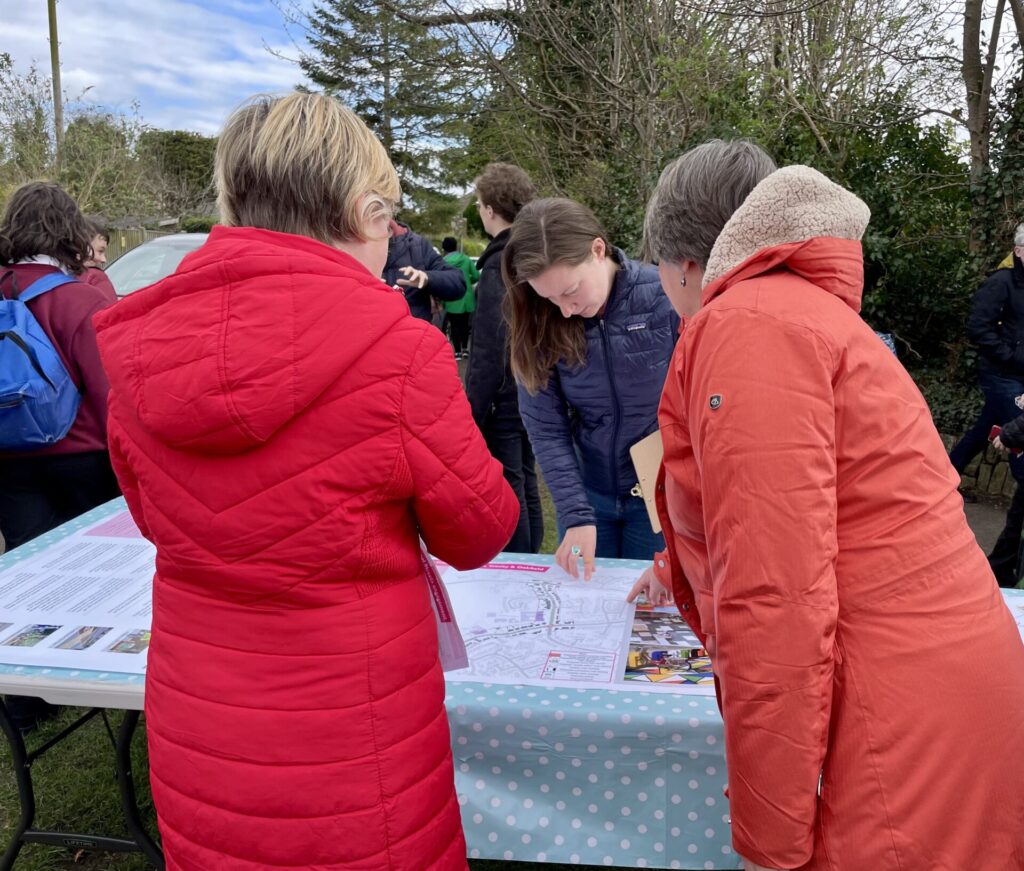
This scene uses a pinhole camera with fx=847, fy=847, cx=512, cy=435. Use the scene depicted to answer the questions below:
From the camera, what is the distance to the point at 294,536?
1117 millimetres

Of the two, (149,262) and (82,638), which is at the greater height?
(82,638)

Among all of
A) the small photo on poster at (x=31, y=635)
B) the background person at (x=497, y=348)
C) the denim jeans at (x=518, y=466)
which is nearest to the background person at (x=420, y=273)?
the background person at (x=497, y=348)

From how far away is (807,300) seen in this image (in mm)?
994

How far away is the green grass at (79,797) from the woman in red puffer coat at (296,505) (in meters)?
1.25

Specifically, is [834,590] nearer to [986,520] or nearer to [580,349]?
[580,349]

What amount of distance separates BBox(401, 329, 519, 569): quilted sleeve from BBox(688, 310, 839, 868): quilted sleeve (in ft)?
1.13

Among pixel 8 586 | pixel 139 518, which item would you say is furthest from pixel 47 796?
pixel 139 518

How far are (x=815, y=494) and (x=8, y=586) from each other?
6.34 ft

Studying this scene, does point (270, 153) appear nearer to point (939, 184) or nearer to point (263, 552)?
point (263, 552)

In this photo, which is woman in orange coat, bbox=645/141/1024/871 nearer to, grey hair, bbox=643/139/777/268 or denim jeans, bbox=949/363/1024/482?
grey hair, bbox=643/139/777/268

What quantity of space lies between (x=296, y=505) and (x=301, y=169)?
0.46 metres

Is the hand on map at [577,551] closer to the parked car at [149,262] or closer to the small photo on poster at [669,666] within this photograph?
the small photo on poster at [669,666]

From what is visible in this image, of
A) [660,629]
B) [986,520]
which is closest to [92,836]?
[660,629]

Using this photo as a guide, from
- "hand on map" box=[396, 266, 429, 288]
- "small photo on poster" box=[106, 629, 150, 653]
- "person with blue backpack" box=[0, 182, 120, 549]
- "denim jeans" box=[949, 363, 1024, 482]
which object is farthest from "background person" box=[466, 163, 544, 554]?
"denim jeans" box=[949, 363, 1024, 482]
